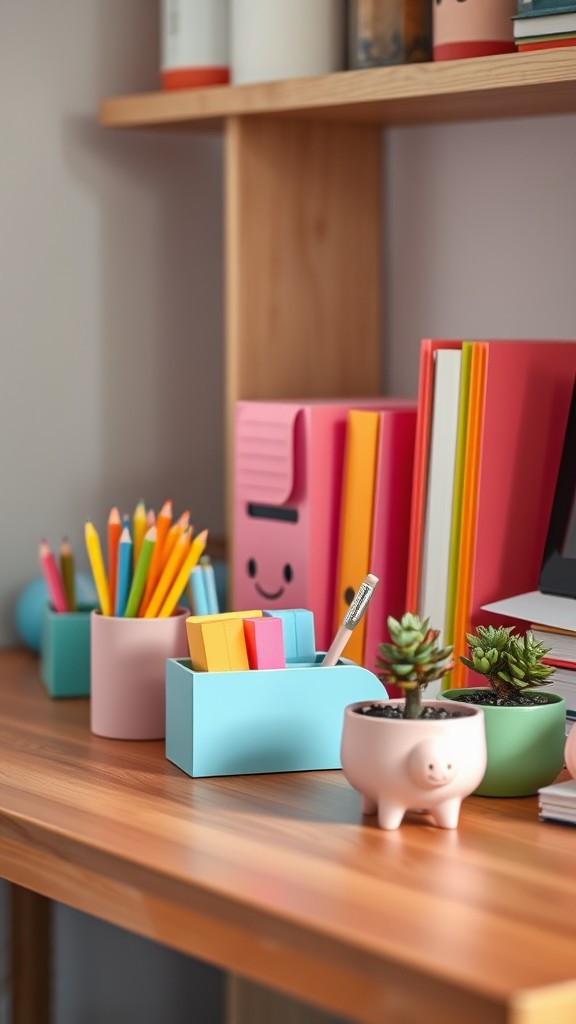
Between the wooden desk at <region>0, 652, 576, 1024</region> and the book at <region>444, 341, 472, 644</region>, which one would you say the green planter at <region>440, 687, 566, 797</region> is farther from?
the book at <region>444, 341, 472, 644</region>

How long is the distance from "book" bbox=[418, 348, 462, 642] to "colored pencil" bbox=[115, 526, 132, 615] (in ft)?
0.80

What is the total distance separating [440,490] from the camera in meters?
1.16

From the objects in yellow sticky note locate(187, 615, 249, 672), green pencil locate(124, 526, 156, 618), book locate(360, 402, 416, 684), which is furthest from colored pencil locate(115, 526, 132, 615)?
book locate(360, 402, 416, 684)

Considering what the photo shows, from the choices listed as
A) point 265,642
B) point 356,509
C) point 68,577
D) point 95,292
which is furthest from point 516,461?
point 95,292

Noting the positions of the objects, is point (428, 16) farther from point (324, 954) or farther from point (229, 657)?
point (324, 954)

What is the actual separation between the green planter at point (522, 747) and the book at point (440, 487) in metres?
0.21

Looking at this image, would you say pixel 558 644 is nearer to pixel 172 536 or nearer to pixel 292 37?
pixel 172 536

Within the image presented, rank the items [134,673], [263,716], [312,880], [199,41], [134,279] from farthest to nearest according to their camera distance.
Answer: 1. [134,279]
2. [199,41]
3. [134,673]
4. [263,716]
5. [312,880]

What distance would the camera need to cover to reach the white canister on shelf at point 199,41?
1.41 metres

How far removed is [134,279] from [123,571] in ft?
1.62

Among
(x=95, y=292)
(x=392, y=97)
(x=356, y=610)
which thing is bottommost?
(x=356, y=610)

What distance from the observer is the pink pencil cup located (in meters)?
1.12

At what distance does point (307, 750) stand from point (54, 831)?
0.22 meters

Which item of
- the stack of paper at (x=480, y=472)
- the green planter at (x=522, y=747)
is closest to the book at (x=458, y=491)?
the stack of paper at (x=480, y=472)
